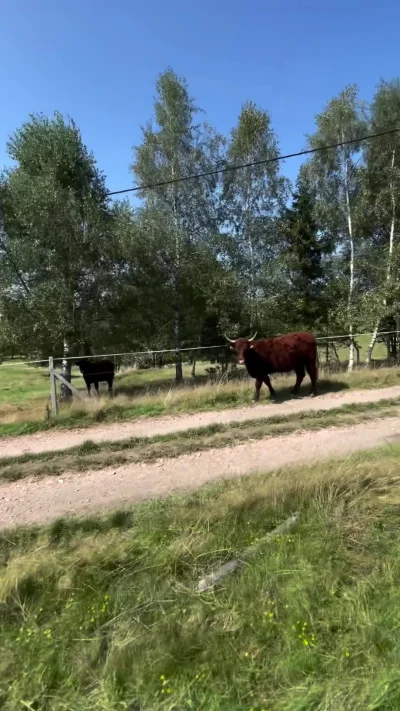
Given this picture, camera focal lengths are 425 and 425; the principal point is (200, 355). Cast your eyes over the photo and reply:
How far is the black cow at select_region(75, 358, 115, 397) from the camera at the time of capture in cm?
1683

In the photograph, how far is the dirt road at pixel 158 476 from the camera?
567 cm

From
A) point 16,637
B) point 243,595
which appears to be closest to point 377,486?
point 243,595

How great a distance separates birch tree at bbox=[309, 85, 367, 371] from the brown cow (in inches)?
373

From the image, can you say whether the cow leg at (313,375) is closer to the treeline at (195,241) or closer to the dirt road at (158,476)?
the dirt road at (158,476)

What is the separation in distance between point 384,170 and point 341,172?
219 cm

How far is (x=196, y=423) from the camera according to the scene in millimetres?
9961

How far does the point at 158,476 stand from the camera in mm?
6637

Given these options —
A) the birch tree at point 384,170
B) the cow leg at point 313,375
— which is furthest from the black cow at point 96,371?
the birch tree at point 384,170

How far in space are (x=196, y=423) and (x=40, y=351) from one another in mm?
11815

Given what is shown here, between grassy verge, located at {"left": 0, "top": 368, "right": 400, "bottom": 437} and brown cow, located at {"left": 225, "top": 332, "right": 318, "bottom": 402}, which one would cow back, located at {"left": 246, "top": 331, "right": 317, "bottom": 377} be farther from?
grassy verge, located at {"left": 0, "top": 368, "right": 400, "bottom": 437}

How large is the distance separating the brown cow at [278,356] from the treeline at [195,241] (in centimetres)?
872

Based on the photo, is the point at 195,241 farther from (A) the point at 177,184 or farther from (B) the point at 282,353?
(B) the point at 282,353

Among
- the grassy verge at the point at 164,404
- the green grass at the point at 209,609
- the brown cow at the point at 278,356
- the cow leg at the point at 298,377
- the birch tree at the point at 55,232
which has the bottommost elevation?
the green grass at the point at 209,609

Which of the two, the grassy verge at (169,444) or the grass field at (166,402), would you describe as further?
the grass field at (166,402)
